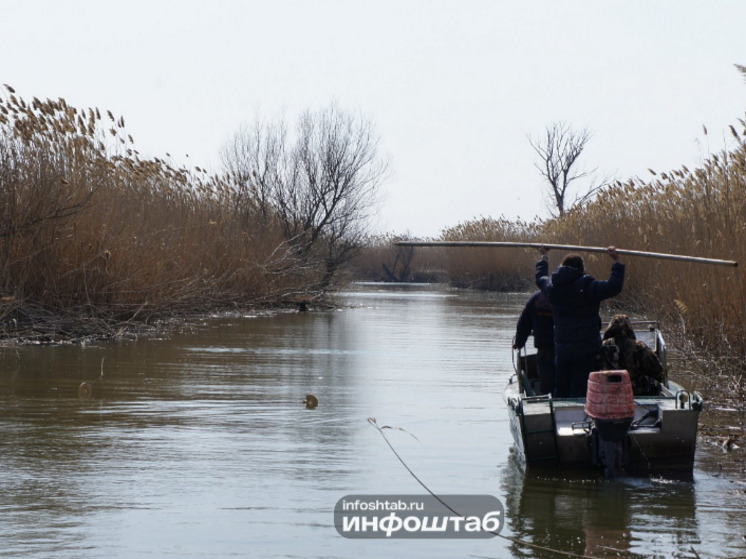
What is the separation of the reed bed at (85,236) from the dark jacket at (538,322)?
29.4ft

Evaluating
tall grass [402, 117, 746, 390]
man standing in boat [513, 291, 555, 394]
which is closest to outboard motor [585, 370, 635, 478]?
man standing in boat [513, 291, 555, 394]

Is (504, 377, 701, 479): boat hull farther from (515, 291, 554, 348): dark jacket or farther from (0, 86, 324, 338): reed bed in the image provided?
(0, 86, 324, 338): reed bed

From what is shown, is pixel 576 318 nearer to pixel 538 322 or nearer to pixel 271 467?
pixel 538 322

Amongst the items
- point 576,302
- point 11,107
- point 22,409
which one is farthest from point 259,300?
point 576,302

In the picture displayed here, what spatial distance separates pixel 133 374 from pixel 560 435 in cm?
733

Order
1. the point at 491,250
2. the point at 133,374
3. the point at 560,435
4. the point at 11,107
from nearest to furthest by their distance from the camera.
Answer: the point at 560,435
the point at 133,374
the point at 11,107
the point at 491,250

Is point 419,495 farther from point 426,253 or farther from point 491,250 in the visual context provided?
point 426,253

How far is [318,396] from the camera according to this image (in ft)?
43.6

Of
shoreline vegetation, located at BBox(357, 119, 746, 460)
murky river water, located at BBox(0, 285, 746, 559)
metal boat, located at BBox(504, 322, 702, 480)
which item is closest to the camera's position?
murky river water, located at BBox(0, 285, 746, 559)

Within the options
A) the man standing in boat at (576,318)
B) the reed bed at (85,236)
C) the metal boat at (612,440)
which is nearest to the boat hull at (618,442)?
the metal boat at (612,440)

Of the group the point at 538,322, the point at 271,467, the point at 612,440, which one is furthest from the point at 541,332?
the point at 271,467

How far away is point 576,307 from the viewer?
9.90m

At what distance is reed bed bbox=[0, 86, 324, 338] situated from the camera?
1791 cm

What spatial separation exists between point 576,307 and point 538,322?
1.01 meters
